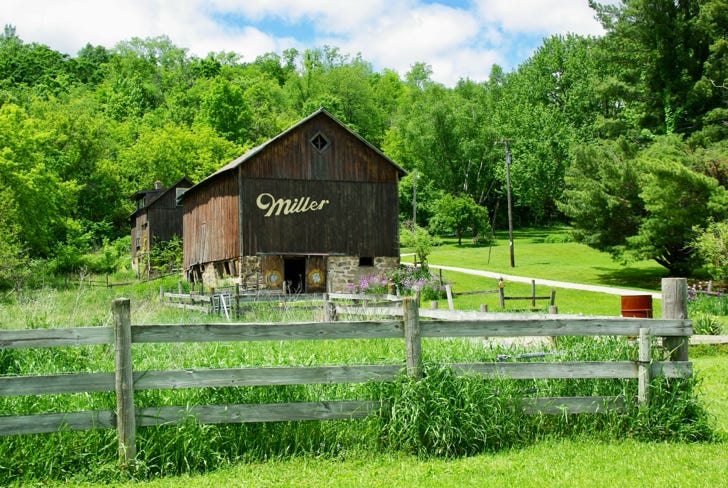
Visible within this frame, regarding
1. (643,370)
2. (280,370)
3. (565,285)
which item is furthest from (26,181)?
(643,370)

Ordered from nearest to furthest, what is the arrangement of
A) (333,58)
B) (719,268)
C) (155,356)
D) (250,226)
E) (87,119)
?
1. (155,356)
2. (719,268)
3. (250,226)
4. (87,119)
5. (333,58)

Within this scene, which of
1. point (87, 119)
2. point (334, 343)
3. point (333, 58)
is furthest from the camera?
point (333, 58)

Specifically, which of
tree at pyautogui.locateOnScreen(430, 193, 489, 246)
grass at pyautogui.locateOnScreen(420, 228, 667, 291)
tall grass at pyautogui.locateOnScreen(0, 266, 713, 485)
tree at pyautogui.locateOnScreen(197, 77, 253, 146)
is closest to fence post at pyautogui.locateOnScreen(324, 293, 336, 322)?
tall grass at pyautogui.locateOnScreen(0, 266, 713, 485)

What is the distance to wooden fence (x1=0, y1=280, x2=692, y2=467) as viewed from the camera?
Answer: 20.1 ft

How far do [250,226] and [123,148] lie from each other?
4143 centimetres

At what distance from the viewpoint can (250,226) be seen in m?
32.0

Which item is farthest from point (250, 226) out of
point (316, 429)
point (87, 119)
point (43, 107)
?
point (43, 107)

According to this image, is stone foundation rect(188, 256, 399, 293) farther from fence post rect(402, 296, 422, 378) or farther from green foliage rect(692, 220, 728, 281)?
fence post rect(402, 296, 422, 378)

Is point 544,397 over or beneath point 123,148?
beneath

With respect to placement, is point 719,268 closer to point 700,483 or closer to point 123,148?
point 700,483

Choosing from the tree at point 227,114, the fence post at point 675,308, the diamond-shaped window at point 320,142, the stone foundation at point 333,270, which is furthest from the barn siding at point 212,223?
the tree at point 227,114

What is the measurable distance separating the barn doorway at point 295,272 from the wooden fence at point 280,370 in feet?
87.8

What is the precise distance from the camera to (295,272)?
112 ft

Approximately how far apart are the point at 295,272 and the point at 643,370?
27700 millimetres
